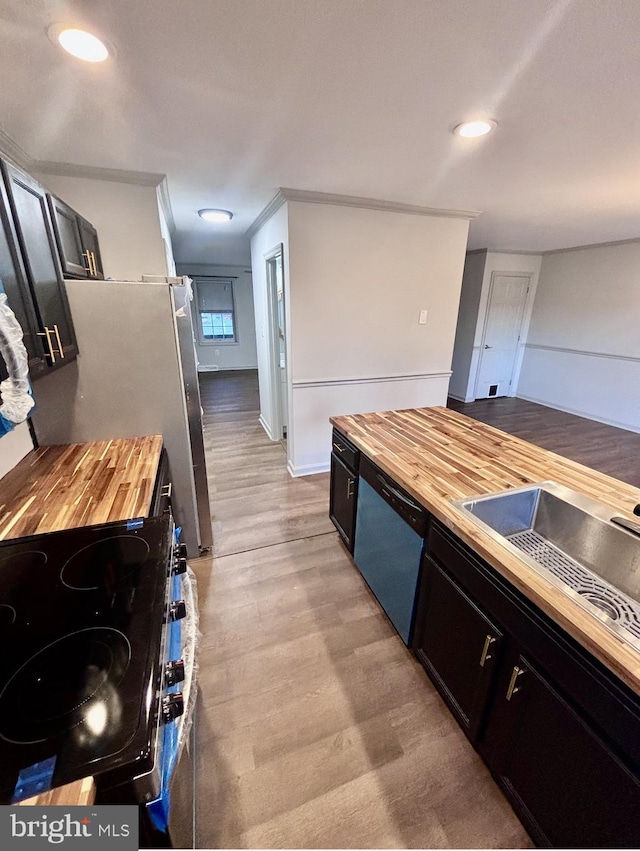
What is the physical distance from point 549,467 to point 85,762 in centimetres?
174

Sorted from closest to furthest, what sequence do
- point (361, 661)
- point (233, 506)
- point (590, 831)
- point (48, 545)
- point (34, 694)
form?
point (34, 694) → point (590, 831) → point (48, 545) → point (361, 661) → point (233, 506)

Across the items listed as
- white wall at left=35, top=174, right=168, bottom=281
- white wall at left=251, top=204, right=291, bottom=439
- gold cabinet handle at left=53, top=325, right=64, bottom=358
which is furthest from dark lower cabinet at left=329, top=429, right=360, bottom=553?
white wall at left=35, top=174, right=168, bottom=281

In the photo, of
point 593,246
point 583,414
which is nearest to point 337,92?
point 593,246

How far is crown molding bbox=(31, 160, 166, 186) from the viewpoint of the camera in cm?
220

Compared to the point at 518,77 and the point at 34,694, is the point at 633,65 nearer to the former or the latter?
the point at 518,77

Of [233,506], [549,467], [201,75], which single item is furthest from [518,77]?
[233,506]

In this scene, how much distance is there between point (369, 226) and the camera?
2.99 meters

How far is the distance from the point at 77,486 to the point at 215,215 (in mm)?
3109

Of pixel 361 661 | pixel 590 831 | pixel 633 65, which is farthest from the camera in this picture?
pixel 361 661

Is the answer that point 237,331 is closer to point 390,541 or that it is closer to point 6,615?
point 390,541

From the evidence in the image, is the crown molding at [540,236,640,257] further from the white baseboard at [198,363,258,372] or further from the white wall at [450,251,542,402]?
the white baseboard at [198,363,258,372]

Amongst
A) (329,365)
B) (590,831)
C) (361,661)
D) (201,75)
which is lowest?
(361,661)

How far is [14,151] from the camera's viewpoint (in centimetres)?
194

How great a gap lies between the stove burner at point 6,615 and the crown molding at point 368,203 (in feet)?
9.48
